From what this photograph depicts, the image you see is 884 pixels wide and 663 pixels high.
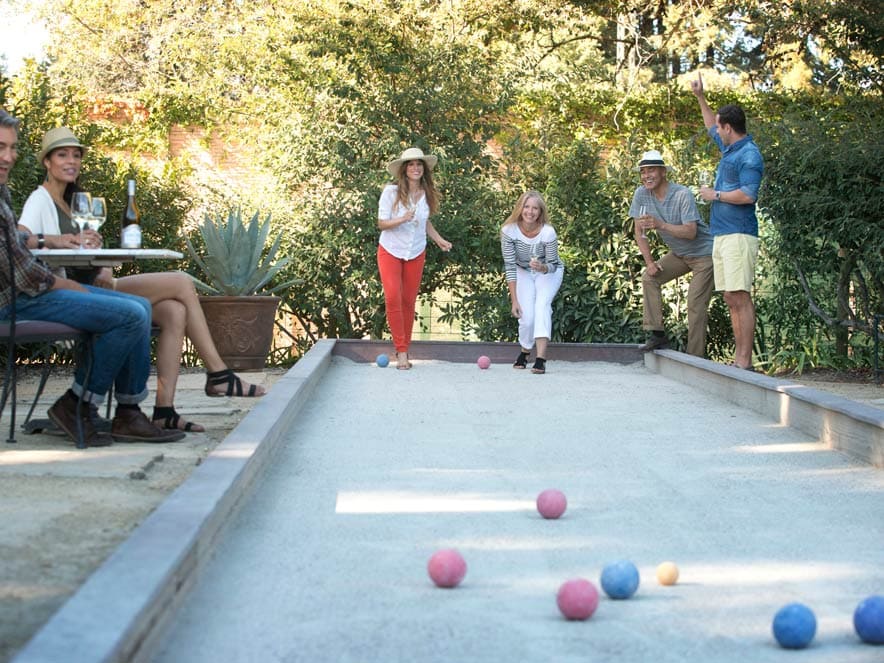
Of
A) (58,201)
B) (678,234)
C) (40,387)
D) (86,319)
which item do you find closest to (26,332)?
(86,319)

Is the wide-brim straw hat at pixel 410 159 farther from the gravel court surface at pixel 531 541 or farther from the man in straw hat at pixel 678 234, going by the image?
the gravel court surface at pixel 531 541

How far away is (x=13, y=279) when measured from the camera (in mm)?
4773

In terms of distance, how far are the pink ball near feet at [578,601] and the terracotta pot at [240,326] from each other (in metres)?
7.18

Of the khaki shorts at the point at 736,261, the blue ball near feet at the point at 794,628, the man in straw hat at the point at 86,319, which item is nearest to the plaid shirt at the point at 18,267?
the man in straw hat at the point at 86,319

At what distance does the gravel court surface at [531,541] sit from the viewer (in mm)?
2645

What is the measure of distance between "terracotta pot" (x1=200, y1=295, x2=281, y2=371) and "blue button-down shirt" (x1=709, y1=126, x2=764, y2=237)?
383 cm

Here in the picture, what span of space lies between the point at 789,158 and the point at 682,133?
8311mm

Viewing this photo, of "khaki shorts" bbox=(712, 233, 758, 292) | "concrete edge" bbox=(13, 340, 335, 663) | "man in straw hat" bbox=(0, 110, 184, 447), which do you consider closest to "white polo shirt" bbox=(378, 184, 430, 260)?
"khaki shorts" bbox=(712, 233, 758, 292)

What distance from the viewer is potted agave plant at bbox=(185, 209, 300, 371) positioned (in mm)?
9711

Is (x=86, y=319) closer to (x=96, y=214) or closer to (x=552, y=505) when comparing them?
(x=96, y=214)

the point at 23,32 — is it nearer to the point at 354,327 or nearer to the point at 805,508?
the point at 354,327

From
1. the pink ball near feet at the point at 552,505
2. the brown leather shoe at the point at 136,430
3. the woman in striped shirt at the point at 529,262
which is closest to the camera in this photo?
the pink ball near feet at the point at 552,505

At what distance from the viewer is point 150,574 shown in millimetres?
2566

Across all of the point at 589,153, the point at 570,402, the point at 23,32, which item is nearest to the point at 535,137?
the point at 589,153
